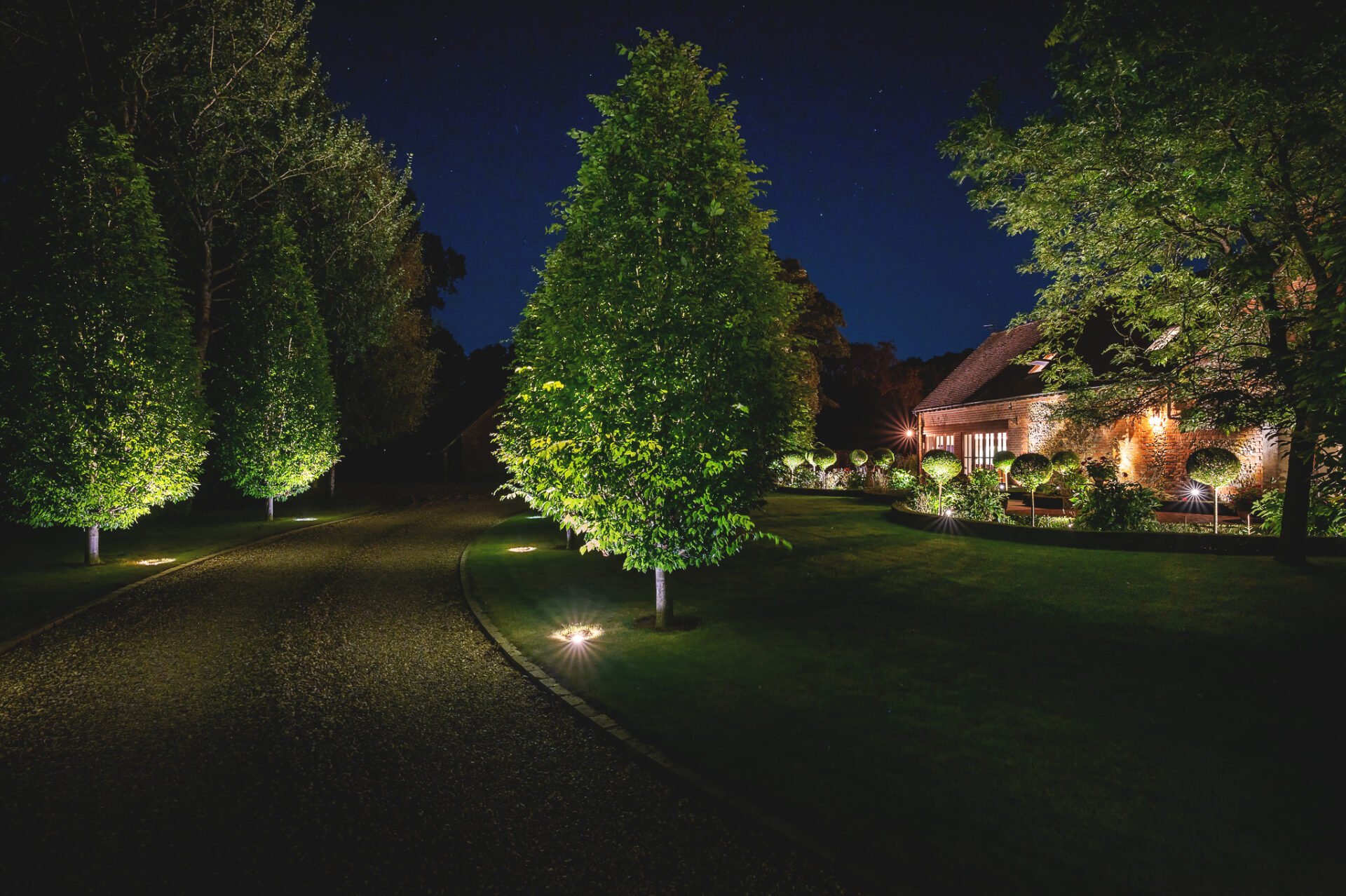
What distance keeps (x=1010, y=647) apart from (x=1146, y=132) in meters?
8.82

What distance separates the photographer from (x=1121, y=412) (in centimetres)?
1325

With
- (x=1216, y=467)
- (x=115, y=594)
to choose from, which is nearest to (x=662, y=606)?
(x=115, y=594)

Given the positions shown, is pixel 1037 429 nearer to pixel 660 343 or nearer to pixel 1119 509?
pixel 1119 509

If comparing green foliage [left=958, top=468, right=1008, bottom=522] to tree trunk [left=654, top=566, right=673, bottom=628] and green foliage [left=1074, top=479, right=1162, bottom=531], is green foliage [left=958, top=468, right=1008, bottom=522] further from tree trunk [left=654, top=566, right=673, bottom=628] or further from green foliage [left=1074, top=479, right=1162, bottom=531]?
tree trunk [left=654, top=566, right=673, bottom=628]

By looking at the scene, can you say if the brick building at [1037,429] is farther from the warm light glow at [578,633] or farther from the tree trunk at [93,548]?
the tree trunk at [93,548]

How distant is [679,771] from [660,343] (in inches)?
199

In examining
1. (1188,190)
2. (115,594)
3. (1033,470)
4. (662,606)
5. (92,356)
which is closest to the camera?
(662,606)

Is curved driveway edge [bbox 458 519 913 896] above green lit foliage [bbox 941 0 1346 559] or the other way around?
the other way around

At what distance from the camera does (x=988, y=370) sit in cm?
3130

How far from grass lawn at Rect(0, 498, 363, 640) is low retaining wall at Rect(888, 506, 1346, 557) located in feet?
57.7

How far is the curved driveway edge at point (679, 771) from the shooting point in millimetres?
3931

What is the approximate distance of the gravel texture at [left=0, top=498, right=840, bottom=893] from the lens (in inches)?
153

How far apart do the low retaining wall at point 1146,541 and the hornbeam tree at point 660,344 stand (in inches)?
341

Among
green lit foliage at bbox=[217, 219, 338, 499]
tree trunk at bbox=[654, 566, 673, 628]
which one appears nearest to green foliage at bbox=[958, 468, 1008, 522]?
tree trunk at bbox=[654, 566, 673, 628]
